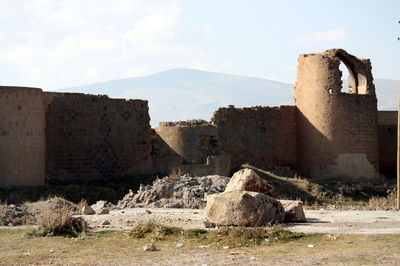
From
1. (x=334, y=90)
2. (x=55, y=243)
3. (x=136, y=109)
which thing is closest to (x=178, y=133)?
(x=136, y=109)

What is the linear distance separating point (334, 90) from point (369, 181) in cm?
413

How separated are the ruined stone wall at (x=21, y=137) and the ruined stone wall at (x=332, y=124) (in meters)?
13.3

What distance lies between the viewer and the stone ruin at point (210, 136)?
24219mm

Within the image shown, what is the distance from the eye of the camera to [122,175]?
2830 cm

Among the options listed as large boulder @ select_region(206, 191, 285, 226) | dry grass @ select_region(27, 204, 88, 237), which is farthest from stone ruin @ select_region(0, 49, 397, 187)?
large boulder @ select_region(206, 191, 285, 226)

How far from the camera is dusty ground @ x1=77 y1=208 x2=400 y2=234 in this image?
1352 centimetres

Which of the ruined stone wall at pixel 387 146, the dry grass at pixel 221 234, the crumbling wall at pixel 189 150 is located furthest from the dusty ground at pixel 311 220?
the ruined stone wall at pixel 387 146

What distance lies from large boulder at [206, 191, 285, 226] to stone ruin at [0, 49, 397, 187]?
1149 cm

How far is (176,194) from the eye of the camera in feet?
63.9

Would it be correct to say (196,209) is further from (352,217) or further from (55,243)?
(55,243)

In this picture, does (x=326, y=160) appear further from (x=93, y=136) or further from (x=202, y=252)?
(x=202, y=252)

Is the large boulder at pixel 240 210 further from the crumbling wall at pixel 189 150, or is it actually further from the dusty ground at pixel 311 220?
the crumbling wall at pixel 189 150

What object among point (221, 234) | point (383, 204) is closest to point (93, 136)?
point (383, 204)

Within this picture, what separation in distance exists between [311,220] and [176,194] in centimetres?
509
